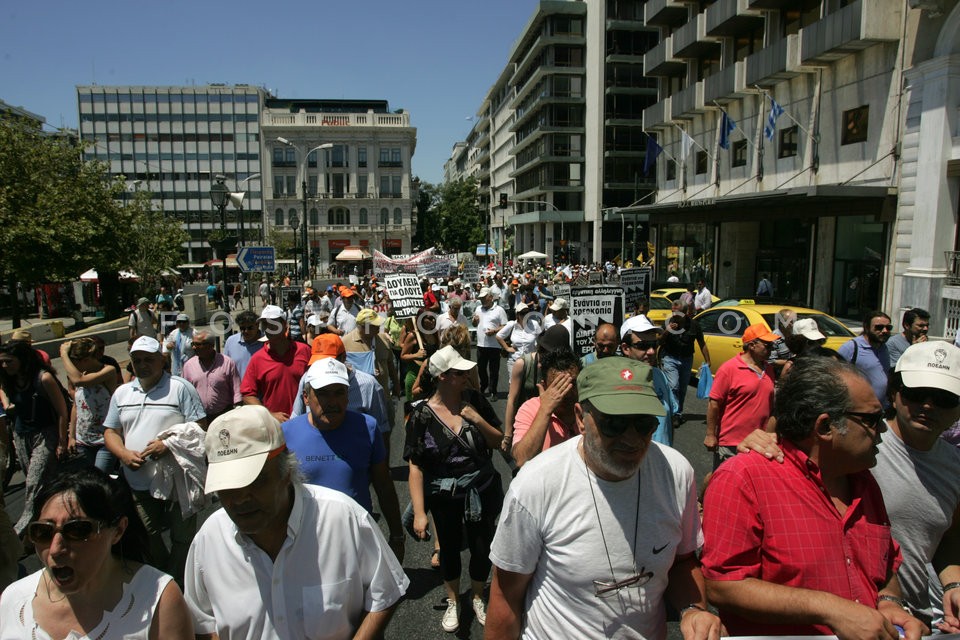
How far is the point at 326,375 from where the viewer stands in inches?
138

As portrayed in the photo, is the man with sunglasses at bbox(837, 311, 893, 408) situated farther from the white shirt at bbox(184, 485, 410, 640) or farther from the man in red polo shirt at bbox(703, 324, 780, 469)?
the white shirt at bbox(184, 485, 410, 640)

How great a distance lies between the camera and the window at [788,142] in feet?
85.2

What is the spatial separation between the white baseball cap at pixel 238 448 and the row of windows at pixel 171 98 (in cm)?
10861

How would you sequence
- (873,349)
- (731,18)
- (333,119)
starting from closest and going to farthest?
(873,349)
(731,18)
(333,119)

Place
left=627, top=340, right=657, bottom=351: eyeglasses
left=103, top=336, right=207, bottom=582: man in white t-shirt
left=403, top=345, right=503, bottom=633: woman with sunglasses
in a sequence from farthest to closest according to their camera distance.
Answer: left=627, top=340, right=657, bottom=351: eyeglasses, left=103, top=336, right=207, bottom=582: man in white t-shirt, left=403, top=345, right=503, bottom=633: woman with sunglasses

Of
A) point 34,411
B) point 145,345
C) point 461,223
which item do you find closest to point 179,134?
point 461,223

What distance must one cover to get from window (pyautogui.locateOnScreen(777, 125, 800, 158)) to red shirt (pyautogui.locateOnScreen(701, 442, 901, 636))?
1076 inches

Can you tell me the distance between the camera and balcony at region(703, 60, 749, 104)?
92.9ft

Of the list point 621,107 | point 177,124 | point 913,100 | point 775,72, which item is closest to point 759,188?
point 775,72

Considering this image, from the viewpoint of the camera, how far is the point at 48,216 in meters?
23.2

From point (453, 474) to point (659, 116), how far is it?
3638 centimetres

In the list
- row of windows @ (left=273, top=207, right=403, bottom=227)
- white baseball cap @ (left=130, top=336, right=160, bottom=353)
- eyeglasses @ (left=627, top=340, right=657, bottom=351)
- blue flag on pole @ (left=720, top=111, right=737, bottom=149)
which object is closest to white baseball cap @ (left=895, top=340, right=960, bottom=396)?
eyeglasses @ (left=627, top=340, right=657, bottom=351)

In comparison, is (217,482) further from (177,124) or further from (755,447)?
(177,124)

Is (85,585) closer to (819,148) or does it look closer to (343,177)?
(819,148)
